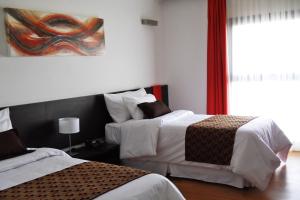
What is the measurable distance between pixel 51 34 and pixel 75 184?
6.72ft

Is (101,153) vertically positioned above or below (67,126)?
below

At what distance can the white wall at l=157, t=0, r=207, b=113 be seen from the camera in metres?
5.46

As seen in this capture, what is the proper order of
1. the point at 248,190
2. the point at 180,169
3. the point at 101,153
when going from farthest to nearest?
the point at 180,169, the point at 101,153, the point at 248,190

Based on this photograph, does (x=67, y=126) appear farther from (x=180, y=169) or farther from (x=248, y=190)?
(x=248, y=190)

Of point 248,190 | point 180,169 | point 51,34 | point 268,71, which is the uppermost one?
point 51,34

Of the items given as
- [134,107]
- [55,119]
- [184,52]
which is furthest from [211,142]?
[184,52]

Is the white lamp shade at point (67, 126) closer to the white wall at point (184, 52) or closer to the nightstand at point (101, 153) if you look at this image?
A: the nightstand at point (101, 153)

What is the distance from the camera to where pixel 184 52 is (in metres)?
5.63

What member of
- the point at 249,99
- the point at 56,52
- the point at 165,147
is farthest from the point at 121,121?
the point at 249,99

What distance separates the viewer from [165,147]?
12.9ft

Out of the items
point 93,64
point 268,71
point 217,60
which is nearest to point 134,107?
point 93,64

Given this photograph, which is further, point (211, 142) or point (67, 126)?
point (211, 142)

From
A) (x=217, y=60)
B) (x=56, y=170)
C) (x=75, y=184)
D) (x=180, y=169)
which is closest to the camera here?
(x=75, y=184)

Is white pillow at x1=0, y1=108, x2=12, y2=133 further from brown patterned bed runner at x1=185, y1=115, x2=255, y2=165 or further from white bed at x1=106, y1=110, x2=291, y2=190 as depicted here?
brown patterned bed runner at x1=185, y1=115, x2=255, y2=165
